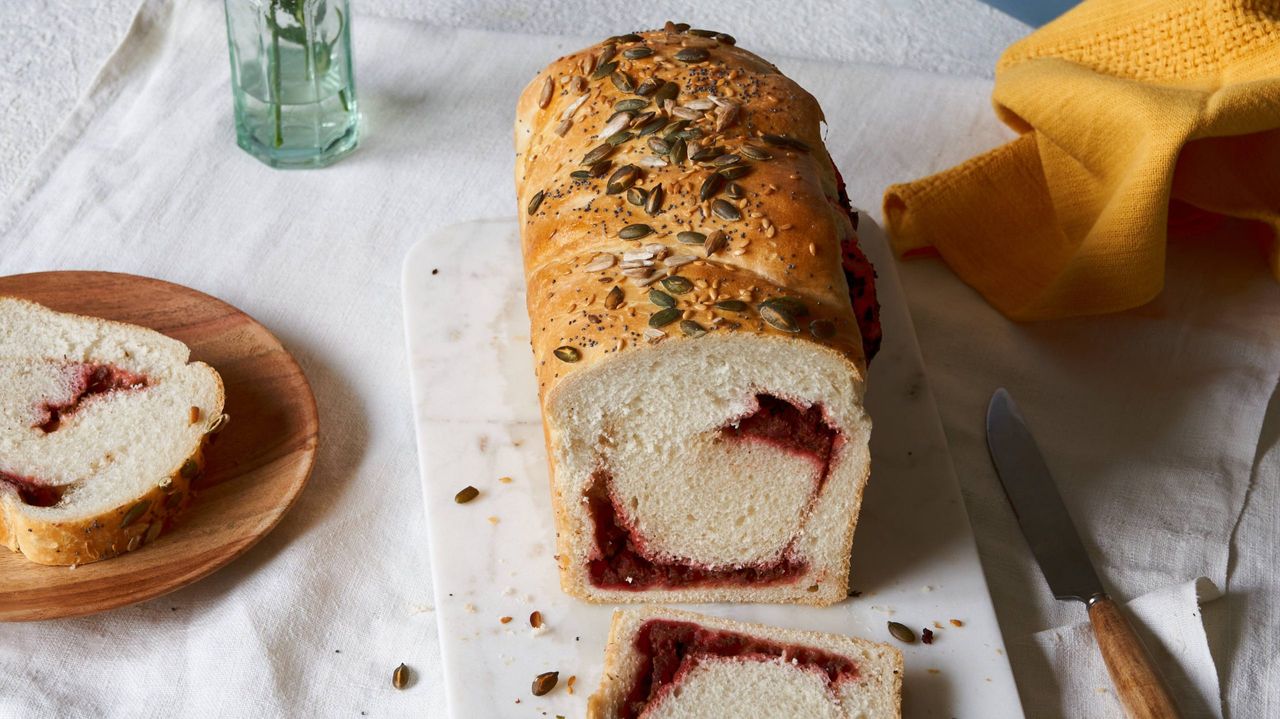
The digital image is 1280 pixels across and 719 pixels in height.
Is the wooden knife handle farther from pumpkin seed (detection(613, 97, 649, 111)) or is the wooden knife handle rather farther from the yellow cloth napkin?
pumpkin seed (detection(613, 97, 649, 111))

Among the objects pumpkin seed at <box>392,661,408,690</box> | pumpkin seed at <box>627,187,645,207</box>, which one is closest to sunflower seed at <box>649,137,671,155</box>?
pumpkin seed at <box>627,187,645,207</box>

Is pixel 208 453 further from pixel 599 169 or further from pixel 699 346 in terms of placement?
pixel 699 346

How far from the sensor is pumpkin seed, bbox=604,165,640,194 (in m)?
2.91

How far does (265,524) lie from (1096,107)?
2415mm

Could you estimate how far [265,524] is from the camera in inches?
118

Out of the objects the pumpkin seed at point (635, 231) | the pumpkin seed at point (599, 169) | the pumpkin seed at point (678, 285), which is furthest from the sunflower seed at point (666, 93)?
the pumpkin seed at point (678, 285)

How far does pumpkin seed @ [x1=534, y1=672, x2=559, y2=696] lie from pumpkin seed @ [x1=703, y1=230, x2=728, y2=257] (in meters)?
0.91

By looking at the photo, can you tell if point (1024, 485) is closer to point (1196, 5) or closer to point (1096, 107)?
point (1096, 107)

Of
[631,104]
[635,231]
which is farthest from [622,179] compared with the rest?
[631,104]

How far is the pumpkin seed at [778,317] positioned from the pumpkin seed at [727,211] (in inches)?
11.0

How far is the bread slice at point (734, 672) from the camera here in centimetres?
259

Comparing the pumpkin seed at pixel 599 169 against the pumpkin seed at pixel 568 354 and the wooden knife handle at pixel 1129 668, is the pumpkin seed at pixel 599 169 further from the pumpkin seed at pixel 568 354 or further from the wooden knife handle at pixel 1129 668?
the wooden knife handle at pixel 1129 668

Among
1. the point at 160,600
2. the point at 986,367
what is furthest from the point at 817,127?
the point at 160,600

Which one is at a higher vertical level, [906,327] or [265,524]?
[906,327]
